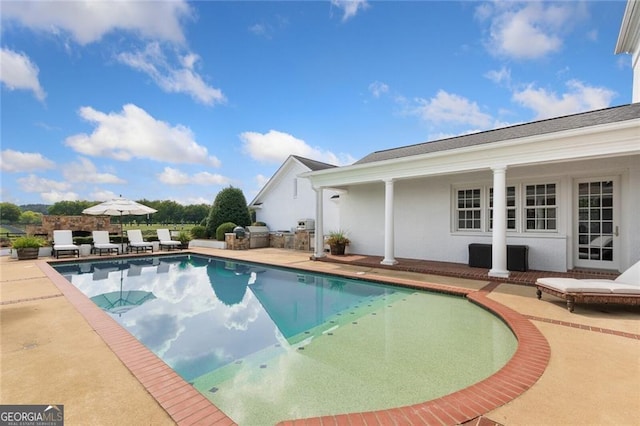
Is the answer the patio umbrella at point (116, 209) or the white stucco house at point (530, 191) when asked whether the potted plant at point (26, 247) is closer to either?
the patio umbrella at point (116, 209)

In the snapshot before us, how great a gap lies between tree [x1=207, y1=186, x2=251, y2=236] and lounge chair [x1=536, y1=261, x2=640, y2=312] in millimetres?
19090

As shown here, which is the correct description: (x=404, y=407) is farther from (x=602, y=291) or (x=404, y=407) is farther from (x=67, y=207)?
(x=67, y=207)

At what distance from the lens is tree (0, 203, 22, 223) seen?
40.7 meters

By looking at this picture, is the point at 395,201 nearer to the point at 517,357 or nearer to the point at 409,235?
the point at 409,235

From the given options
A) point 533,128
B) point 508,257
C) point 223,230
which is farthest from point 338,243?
point 223,230

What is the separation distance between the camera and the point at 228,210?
70.4 ft

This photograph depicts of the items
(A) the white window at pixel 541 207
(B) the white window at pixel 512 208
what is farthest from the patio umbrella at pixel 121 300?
(A) the white window at pixel 541 207

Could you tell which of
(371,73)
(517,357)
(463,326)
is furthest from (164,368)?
(371,73)

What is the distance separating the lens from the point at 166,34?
1169 cm

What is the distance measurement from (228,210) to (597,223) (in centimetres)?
1964

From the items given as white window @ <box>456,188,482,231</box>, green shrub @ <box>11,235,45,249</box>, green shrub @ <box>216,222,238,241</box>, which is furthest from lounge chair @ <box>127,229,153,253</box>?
white window @ <box>456,188,482,231</box>

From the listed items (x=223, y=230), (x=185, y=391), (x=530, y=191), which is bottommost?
(x=185, y=391)

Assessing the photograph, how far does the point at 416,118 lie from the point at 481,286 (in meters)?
10.5

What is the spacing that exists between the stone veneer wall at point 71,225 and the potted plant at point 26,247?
405cm
